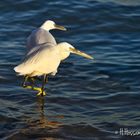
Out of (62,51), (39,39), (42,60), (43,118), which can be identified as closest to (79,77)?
(62,51)

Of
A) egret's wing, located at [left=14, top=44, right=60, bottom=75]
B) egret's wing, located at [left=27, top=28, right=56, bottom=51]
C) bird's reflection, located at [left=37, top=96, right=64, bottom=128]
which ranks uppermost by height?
egret's wing, located at [left=27, top=28, right=56, bottom=51]

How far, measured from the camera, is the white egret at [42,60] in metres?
9.70

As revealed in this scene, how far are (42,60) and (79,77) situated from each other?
1076 millimetres

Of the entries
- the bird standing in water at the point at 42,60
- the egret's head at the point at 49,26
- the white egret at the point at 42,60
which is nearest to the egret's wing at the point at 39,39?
the bird standing in water at the point at 42,60

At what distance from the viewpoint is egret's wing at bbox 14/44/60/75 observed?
9680 millimetres

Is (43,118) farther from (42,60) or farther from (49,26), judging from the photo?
(49,26)

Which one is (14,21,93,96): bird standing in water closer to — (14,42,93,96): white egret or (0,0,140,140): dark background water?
(14,42,93,96): white egret

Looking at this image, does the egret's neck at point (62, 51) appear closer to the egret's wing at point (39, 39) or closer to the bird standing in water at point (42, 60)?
the bird standing in water at point (42, 60)

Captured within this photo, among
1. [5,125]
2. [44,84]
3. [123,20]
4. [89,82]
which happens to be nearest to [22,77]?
[44,84]

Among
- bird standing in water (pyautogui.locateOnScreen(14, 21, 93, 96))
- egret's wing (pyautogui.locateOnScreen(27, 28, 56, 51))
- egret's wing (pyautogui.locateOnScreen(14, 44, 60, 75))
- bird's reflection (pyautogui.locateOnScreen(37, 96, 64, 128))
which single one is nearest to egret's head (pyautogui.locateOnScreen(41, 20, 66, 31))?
egret's wing (pyautogui.locateOnScreen(27, 28, 56, 51))

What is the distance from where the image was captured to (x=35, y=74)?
394 inches

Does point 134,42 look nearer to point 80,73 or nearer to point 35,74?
point 80,73

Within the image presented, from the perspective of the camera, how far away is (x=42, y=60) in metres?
9.82

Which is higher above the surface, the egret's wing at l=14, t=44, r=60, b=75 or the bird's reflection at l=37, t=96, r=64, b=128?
the egret's wing at l=14, t=44, r=60, b=75
